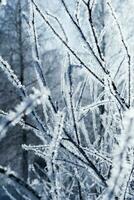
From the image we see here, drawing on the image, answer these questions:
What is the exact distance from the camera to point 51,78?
1275cm

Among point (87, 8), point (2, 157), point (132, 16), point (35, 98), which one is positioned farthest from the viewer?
point (2, 157)

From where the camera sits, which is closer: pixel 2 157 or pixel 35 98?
pixel 35 98

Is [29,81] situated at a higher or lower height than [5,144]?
Answer: higher

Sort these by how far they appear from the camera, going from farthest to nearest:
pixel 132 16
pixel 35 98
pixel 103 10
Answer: pixel 103 10, pixel 132 16, pixel 35 98

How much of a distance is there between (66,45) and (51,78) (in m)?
11.2

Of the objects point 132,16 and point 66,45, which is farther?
point 132,16

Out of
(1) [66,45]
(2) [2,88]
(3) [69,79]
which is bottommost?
(3) [69,79]

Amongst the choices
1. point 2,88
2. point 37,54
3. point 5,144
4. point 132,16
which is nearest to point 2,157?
A: point 5,144

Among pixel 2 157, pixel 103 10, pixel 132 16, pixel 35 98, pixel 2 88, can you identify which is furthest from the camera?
pixel 2 157

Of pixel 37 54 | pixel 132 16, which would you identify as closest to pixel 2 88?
pixel 132 16

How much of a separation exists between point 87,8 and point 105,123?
116 centimetres

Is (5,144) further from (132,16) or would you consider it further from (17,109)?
(17,109)

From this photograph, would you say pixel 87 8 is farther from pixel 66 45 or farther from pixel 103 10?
pixel 103 10

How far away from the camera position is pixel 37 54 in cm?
172
